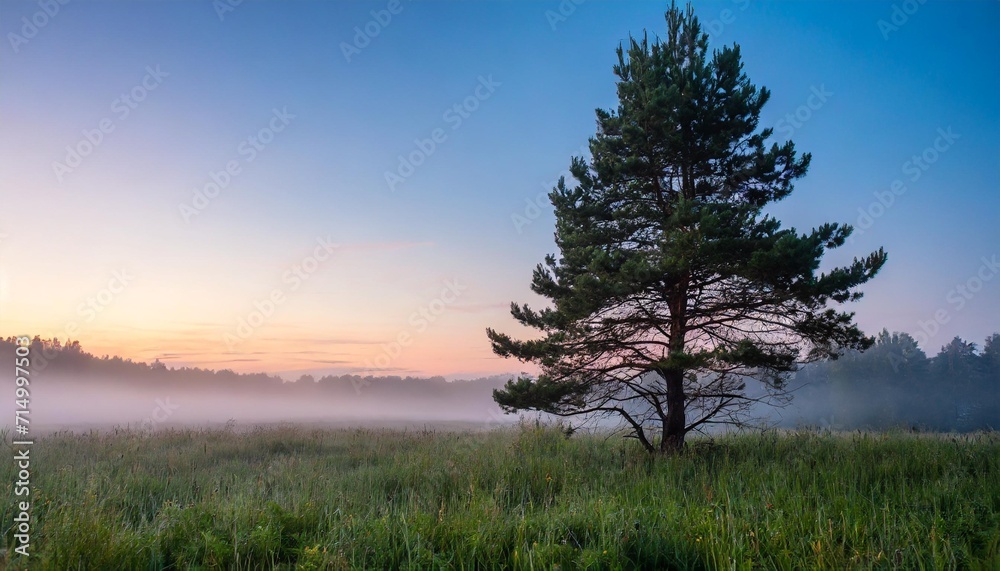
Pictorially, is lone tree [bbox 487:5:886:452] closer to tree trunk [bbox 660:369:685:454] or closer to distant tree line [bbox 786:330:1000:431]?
tree trunk [bbox 660:369:685:454]

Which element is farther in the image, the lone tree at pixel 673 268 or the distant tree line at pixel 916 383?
the distant tree line at pixel 916 383

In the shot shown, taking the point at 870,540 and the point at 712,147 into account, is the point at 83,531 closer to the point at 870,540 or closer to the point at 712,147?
the point at 870,540

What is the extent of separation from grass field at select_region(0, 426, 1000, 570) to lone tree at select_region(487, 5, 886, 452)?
185 centimetres

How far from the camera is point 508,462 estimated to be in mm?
9484

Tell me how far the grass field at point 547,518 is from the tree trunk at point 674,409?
0.96 metres

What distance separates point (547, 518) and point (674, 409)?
284 inches

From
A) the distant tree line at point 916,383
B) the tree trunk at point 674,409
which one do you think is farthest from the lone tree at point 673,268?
the distant tree line at point 916,383

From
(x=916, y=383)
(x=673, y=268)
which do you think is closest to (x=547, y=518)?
(x=673, y=268)

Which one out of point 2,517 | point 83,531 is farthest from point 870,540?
point 2,517

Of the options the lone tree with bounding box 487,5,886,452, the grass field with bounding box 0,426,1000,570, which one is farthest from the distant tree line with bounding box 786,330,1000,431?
the grass field with bounding box 0,426,1000,570

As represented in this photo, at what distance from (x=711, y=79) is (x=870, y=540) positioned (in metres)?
10.1

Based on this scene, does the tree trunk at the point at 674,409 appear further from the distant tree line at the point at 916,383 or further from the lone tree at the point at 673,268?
the distant tree line at the point at 916,383

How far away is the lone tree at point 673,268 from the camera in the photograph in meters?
10.0

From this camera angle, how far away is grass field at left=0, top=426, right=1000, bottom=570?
13.2ft
